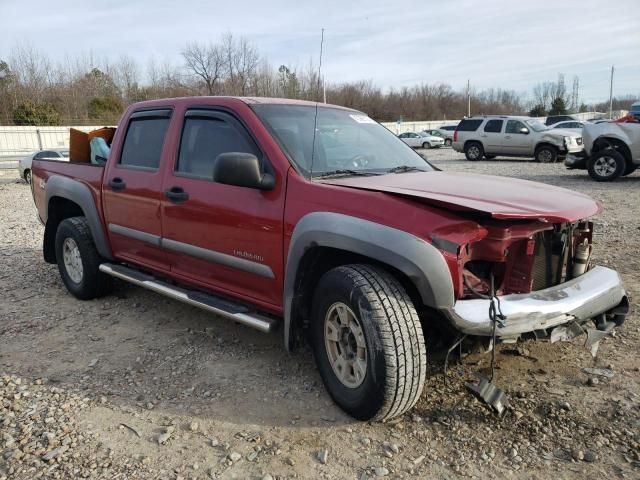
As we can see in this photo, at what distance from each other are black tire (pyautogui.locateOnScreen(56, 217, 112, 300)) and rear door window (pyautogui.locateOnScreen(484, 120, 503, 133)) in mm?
17493

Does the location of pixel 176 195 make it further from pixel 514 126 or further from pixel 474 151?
pixel 474 151

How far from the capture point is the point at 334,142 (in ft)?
12.3

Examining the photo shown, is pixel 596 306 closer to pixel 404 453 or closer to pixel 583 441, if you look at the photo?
pixel 583 441

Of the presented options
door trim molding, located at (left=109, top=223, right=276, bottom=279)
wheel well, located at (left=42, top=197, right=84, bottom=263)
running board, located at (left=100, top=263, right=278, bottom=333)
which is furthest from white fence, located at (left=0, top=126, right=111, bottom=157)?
door trim molding, located at (left=109, top=223, right=276, bottom=279)

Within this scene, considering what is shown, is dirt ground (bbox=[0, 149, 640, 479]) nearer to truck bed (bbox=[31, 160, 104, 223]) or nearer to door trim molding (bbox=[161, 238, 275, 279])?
door trim molding (bbox=[161, 238, 275, 279])

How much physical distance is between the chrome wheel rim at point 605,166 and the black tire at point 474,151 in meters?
8.19

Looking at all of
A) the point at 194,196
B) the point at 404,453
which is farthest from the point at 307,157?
the point at 404,453

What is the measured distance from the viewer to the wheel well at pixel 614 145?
1173 cm

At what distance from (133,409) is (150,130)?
2292 mm

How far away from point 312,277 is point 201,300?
954 mm

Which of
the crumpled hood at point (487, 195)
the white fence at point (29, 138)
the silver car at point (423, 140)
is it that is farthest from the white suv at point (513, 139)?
the white fence at point (29, 138)

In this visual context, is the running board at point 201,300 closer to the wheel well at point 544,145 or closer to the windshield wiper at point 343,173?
the windshield wiper at point 343,173

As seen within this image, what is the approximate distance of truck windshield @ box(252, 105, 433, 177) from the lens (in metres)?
3.44

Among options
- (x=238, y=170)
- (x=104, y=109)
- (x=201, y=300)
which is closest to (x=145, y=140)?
(x=201, y=300)
